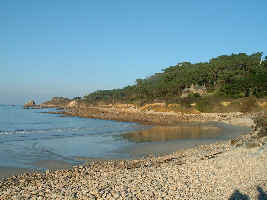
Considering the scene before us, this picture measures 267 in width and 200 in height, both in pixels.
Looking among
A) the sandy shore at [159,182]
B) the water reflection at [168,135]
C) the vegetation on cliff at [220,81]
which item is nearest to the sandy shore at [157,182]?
the sandy shore at [159,182]

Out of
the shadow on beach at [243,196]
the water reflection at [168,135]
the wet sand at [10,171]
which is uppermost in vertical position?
the shadow on beach at [243,196]

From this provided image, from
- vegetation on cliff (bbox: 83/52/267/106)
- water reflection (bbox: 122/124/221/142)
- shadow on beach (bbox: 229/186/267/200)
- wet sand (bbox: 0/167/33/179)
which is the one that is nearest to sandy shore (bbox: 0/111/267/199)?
shadow on beach (bbox: 229/186/267/200)

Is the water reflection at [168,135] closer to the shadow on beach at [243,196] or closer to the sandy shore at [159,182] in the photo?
the sandy shore at [159,182]

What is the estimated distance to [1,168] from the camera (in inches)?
507

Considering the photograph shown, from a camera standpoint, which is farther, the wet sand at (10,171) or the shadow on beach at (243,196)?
the wet sand at (10,171)

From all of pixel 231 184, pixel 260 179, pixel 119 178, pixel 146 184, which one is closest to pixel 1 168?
pixel 119 178

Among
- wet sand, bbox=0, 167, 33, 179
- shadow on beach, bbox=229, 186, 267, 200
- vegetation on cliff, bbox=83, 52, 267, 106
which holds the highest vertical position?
vegetation on cliff, bbox=83, 52, 267, 106

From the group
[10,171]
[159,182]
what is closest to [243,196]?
[159,182]

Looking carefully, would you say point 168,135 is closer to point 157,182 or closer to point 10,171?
point 10,171

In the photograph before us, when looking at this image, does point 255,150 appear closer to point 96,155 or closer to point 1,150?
point 96,155

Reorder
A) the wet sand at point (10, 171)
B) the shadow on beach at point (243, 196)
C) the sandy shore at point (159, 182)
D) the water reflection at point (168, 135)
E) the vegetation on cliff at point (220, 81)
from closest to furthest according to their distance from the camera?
the shadow on beach at point (243, 196)
the sandy shore at point (159, 182)
the wet sand at point (10, 171)
the water reflection at point (168, 135)
the vegetation on cliff at point (220, 81)

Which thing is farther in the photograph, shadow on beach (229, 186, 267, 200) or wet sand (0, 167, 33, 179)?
wet sand (0, 167, 33, 179)

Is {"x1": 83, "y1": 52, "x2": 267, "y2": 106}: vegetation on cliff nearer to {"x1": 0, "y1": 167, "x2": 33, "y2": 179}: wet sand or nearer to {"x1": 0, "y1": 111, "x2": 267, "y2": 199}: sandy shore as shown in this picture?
{"x1": 0, "y1": 111, "x2": 267, "y2": 199}: sandy shore

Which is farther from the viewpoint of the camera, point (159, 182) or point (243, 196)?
point (159, 182)
